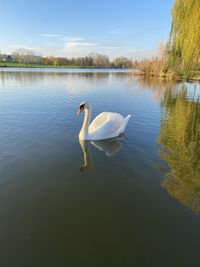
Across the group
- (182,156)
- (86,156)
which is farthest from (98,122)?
(182,156)

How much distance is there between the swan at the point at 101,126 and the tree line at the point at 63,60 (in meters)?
118

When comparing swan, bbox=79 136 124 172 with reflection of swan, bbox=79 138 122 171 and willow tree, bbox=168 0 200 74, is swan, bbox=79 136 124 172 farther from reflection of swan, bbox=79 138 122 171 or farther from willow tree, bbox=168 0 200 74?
willow tree, bbox=168 0 200 74

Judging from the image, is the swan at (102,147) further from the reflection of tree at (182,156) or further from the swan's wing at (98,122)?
the reflection of tree at (182,156)

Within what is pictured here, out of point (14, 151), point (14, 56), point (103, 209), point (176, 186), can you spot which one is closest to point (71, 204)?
point (103, 209)

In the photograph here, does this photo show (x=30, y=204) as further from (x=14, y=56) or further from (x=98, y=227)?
(x=14, y=56)

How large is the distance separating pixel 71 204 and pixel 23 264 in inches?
57.3

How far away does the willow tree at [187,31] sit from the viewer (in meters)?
10.8

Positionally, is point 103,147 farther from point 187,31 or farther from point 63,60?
point 63,60

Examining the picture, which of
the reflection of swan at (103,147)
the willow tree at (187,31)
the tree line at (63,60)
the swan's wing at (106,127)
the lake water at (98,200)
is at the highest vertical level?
the tree line at (63,60)

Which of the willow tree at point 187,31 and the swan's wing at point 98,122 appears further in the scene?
the willow tree at point 187,31

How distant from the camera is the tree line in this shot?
12140cm

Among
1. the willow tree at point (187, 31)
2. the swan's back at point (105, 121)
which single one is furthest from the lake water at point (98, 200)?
the willow tree at point (187, 31)

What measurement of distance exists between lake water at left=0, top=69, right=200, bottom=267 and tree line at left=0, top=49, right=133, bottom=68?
120m

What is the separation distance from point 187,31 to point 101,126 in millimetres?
9062
